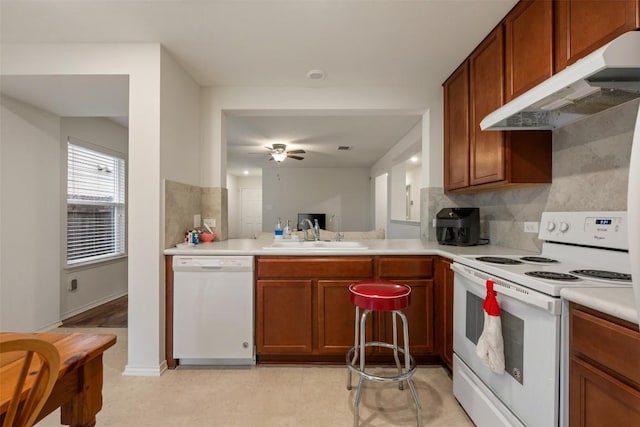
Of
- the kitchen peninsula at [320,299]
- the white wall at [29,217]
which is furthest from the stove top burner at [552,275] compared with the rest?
the white wall at [29,217]

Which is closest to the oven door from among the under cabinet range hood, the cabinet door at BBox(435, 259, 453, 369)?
the cabinet door at BBox(435, 259, 453, 369)

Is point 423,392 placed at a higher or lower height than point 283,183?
lower

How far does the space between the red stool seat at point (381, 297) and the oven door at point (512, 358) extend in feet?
1.26

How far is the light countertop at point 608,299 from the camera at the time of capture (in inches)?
31.4

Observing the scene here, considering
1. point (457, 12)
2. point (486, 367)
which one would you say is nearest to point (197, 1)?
point (457, 12)

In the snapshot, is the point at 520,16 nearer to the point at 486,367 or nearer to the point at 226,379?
the point at 486,367

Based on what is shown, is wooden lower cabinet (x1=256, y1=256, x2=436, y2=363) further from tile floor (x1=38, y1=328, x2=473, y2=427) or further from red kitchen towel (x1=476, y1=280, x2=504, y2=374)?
red kitchen towel (x1=476, y1=280, x2=504, y2=374)

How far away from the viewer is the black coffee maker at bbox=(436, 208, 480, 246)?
7.30ft

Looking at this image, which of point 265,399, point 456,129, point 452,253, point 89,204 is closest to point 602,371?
point 452,253

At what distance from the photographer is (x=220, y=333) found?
2082 mm

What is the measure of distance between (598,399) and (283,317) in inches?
67.0

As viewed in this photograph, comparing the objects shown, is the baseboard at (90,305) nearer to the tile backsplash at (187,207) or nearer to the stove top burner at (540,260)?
the tile backsplash at (187,207)

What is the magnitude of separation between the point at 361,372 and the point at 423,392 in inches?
26.3

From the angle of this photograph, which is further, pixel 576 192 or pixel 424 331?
pixel 424 331
